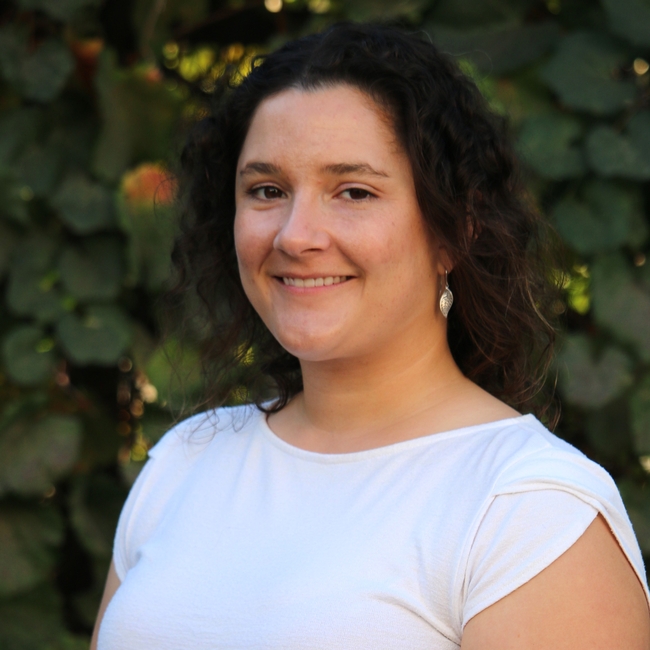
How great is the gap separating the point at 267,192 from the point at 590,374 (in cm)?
100

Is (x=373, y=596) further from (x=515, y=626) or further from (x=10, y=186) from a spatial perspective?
(x=10, y=186)

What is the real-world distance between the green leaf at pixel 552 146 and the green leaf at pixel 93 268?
1.09m

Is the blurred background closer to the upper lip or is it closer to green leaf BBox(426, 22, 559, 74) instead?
green leaf BBox(426, 22, 559, 74)

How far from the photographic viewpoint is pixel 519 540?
1.06 metres

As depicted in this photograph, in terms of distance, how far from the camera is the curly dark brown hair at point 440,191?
1322 millimetres

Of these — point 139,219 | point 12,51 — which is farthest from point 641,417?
point 12,51

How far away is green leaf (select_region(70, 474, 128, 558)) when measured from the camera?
2303 mm

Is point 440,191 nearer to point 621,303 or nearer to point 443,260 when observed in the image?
point 443,260

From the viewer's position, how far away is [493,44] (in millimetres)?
2182

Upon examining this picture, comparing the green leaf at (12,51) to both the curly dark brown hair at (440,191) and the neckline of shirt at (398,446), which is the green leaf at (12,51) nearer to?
the curly dark brown hair at (440,191)

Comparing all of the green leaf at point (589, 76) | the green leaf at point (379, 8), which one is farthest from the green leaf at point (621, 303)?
the green leaf at point (379, 8)

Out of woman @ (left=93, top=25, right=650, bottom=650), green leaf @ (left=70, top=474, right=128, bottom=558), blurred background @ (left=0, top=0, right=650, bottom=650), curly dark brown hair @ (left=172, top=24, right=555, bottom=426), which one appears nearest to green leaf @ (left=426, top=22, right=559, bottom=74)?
blurred background @ (left=0, top=0, right=650, bottom=650)

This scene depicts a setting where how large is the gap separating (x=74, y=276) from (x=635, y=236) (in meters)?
1.42

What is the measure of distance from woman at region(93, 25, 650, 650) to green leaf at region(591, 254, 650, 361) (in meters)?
0.51
